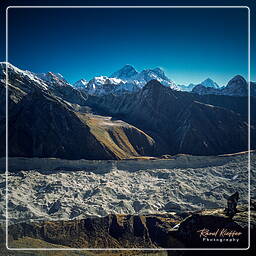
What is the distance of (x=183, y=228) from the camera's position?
17.4 ft

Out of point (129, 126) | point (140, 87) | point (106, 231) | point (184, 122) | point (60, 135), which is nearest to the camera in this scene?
point (106, 231)

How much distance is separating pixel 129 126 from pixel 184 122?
19.0 feet

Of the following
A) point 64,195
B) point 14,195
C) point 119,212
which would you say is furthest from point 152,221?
point 14,195

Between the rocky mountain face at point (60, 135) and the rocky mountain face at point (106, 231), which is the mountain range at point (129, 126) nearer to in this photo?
the rocky mountain face at point (60, 135)

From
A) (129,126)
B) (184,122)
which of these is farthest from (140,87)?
(129,126)

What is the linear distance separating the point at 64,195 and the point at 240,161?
1120cm

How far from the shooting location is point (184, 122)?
1271 inches

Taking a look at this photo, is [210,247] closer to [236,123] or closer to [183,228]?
[183,228]

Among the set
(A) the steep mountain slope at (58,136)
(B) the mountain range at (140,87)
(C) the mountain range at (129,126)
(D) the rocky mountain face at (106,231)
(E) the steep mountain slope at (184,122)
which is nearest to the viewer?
(D) the rocky mountain face at (106,231)

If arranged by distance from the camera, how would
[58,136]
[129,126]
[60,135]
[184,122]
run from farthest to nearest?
[184,122], [129,126], [60,135], [58,136]

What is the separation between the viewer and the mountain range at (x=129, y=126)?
25031 mm

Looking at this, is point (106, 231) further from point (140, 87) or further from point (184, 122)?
point (140, 87)

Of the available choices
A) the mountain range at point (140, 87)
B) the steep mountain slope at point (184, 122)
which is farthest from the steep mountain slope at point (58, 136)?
the mountain range at point (140, 87)

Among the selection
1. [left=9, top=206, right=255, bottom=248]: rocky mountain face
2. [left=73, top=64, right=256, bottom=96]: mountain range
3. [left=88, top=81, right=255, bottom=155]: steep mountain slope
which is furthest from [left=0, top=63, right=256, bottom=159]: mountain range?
[left=9, top=206, right=255, bottom=248]: rocky mountain face
